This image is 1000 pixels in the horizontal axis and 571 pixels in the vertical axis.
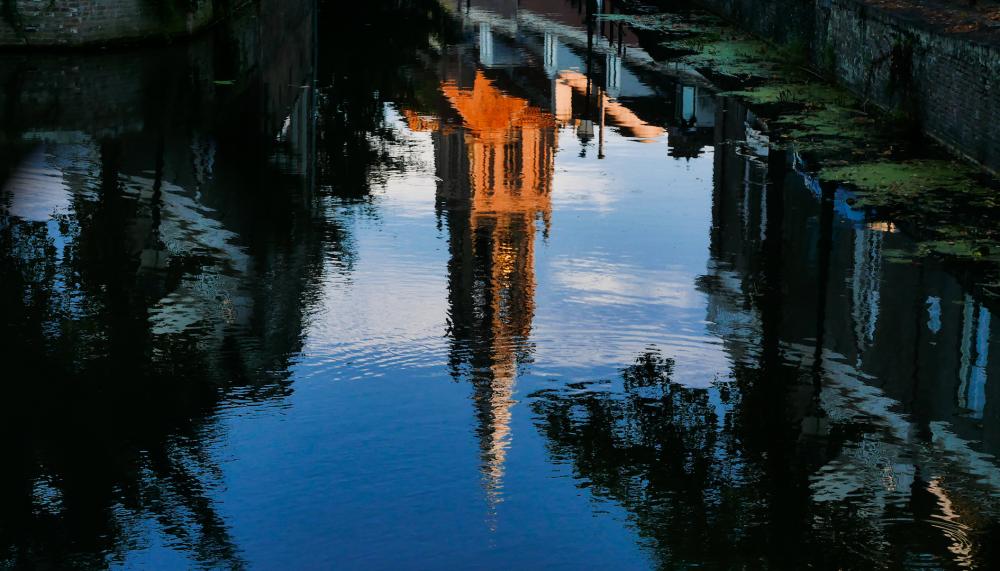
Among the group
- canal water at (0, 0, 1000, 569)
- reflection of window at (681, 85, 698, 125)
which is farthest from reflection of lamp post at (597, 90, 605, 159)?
reflection of window at (681, 85, 698, 125)

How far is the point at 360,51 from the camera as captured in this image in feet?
106

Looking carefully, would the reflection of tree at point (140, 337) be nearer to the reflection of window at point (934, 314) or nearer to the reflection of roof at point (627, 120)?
the reflection of window at point (934, 314)

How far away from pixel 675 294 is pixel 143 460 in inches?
213

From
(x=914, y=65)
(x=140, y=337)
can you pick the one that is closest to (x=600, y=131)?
(x=914, y=65)

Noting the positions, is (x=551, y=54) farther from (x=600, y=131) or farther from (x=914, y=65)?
(x=914, y=65)

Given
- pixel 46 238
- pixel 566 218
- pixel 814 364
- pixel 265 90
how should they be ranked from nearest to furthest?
pixel 814 364
pixel 46 238
pixel 566 218
pixel 265 90

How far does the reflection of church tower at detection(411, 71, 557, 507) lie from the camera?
10375 millimetres

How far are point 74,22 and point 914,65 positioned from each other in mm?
15086

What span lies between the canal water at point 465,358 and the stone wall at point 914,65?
1982mm

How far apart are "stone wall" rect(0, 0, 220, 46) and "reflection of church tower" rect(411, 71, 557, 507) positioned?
23.5 feet

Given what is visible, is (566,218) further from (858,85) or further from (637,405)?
(858,85)

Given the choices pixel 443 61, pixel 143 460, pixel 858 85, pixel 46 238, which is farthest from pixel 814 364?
pixel 443 61

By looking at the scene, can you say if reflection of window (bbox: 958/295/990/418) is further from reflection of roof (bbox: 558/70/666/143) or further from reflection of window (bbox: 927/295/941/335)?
reflection of roof (bbox: 558/70/666/143)

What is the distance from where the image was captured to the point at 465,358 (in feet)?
36.2
